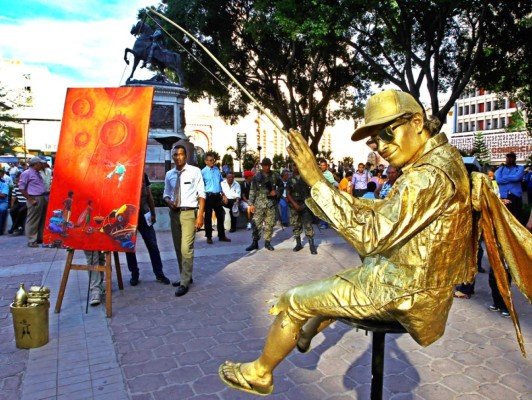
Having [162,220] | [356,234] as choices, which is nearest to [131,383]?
[356,234]

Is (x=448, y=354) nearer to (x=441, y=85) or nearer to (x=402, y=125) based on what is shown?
(x=402, y=125)

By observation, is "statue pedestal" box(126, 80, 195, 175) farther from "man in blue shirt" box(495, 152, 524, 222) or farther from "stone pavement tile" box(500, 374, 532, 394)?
"stone pavement tile" box(500, 374, 532, 394)

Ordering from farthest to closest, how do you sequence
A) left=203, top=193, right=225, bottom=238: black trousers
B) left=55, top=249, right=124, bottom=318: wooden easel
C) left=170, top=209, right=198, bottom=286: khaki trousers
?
left=203, top=193, right=225, bottom=238: black trousers → left=170, top=209, right=198, bottom=286: khaki trousers → left=55, top=249, right=124, bottom=318: wooden easel

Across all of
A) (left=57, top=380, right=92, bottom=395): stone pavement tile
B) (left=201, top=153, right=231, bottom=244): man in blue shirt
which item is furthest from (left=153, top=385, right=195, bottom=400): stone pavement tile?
(left=201, top=153, right=231, bottom=244): man in blue shirt

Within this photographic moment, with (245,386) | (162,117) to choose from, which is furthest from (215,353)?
(162,117)

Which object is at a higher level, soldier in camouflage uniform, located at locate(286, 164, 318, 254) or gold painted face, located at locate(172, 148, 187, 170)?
gold painted face, located at locate(172, 148, 187, 170)

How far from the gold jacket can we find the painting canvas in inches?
135

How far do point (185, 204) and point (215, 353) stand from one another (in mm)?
2422

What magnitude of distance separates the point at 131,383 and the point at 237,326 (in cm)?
147

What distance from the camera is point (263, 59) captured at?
21.1 metres

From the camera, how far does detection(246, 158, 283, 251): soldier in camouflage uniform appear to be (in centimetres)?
902

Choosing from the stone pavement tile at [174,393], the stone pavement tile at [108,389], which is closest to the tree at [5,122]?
the stone pavement tile at [108,389]

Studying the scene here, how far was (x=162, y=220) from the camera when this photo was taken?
11516 mm

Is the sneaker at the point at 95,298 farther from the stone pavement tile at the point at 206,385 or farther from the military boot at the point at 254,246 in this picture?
the military boot at the point at 254,246
